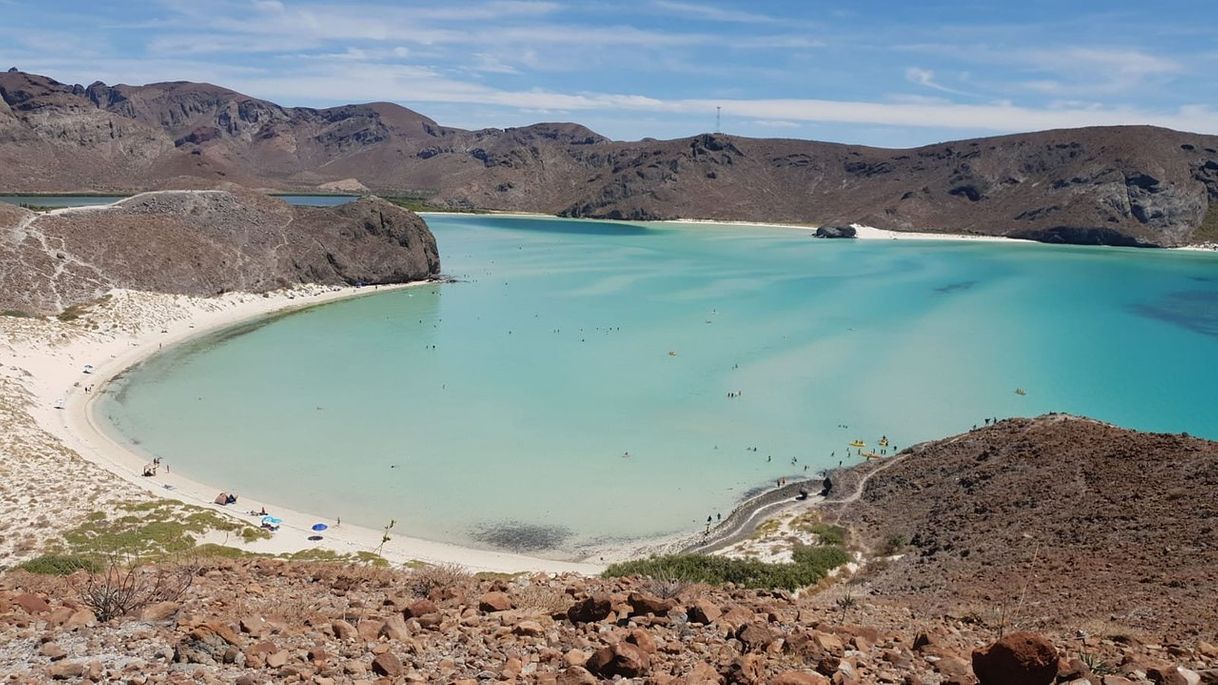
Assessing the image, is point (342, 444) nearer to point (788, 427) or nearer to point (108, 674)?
point (788, 427)

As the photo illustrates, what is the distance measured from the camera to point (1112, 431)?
25.6 m

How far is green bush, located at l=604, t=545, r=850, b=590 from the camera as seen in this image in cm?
1880

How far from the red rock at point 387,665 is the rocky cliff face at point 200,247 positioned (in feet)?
180

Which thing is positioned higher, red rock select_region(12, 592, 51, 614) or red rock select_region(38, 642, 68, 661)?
red rock select_region(38, 642, 68, 661)

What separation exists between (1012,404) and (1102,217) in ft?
529

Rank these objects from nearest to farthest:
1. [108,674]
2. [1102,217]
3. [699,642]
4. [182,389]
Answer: [108,674], [699,642], [182,389], [1102,217]

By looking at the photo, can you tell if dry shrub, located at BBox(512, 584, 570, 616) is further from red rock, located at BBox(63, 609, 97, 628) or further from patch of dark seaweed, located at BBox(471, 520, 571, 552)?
patch of dark seaweed, located at BBox(471, 520, 571, 552)

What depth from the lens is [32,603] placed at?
941 cm

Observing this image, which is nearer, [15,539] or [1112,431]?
[15,539]

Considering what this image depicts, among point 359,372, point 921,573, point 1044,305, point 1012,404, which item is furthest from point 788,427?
point 1044,305

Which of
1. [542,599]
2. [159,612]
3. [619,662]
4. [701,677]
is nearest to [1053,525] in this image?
[542,599]

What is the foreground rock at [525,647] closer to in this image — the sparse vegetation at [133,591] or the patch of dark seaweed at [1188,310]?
the sparse vegetation at [133,591]

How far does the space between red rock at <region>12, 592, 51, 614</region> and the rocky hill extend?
1332 centimetres

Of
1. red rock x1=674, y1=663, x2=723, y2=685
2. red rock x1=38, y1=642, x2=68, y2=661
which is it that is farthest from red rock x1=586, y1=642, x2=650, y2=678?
red rock x1=38, y1=642, x2=68, y2=661
